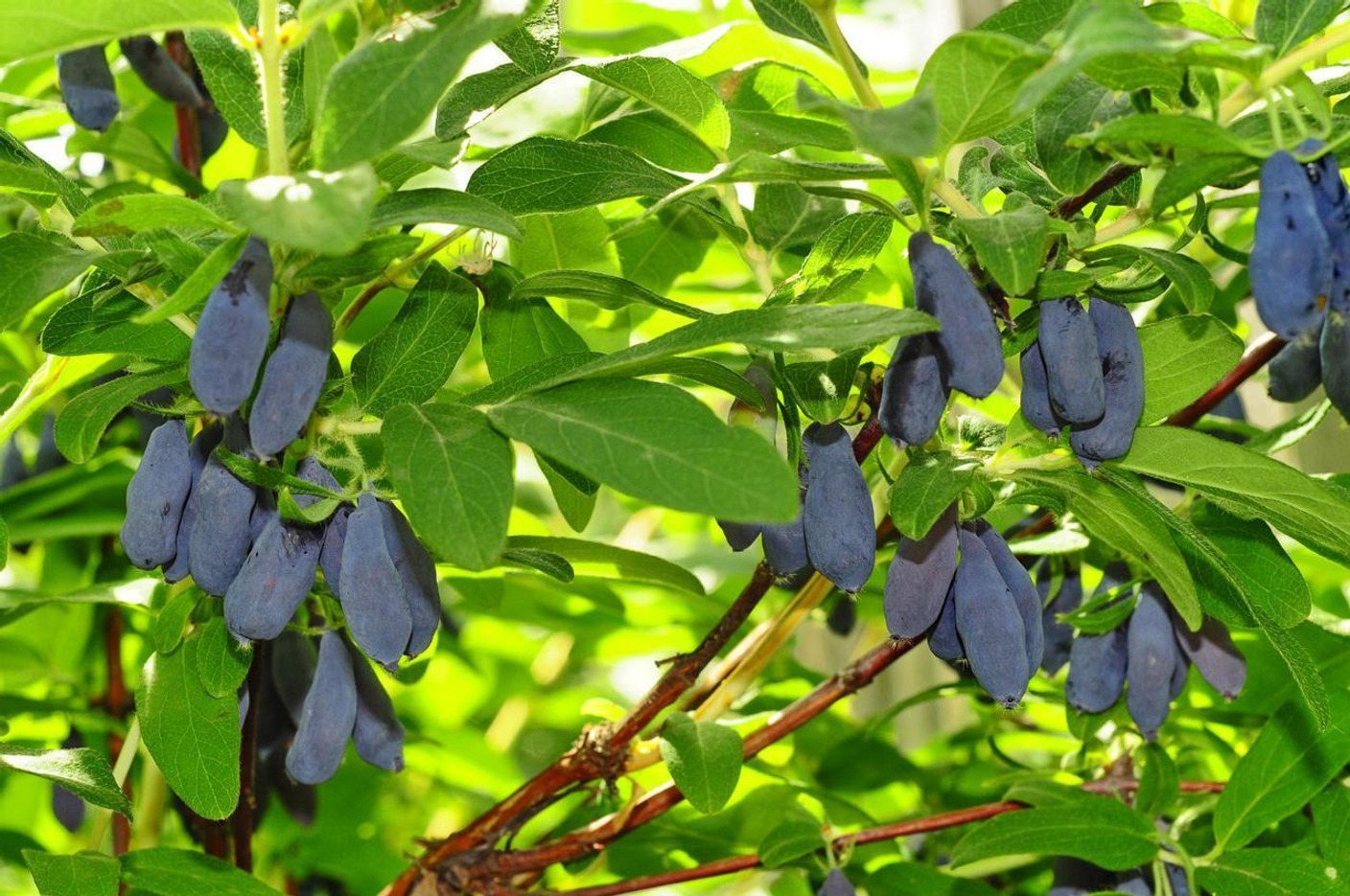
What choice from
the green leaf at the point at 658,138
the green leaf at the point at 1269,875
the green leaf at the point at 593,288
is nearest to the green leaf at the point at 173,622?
the green leaf at the point at 593,288

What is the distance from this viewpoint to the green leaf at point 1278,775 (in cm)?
79

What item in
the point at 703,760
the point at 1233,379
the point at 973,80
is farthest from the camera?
the point at 1233,379

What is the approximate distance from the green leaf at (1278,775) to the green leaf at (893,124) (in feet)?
1.59

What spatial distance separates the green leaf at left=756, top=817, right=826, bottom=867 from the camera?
2.68 ft

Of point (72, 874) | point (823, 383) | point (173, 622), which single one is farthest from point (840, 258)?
point (72, 874)

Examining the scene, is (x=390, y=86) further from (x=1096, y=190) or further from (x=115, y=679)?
(x=115, y=679)

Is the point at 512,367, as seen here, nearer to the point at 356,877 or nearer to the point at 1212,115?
the point at 1212,115

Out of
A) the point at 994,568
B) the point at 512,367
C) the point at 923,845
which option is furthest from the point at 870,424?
the point at 923,845

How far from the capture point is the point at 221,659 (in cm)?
68

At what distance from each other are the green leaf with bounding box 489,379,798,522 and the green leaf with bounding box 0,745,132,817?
27 cm

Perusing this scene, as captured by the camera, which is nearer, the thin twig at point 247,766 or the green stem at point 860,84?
the green stem at point 860,84

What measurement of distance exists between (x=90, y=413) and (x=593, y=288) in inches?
9.4

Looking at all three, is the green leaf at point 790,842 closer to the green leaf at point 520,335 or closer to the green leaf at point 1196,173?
the green leaf at point 520,335

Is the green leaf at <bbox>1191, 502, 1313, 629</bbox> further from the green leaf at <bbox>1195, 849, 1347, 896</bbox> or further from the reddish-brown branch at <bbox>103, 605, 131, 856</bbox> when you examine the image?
the reddish-brown branch at <bbox>103, 605, 131, 856</bbox>
